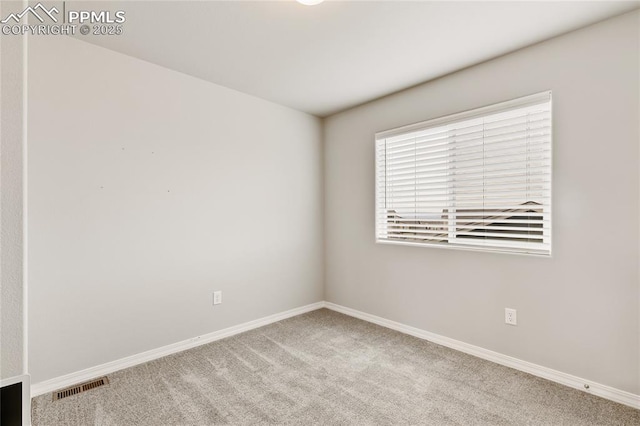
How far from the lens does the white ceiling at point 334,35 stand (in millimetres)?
1884

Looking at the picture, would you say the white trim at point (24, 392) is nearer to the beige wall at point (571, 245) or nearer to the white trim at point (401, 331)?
the white trim at point (401, 331)

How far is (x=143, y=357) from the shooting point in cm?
250

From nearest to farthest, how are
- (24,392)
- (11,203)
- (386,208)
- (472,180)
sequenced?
(24,392), (11,203), (472,180), (386,208)

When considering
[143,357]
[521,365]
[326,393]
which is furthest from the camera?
[143,357]

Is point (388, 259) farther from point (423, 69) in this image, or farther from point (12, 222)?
point (12, 222)

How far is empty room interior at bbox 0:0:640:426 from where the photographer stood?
6.35 ft

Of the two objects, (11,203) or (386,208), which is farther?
(386,208)

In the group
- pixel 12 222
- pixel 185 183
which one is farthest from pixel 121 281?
pixel 12 222

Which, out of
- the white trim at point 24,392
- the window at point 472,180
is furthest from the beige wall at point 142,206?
the white trim at point 24,392

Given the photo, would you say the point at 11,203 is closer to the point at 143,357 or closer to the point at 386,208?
the point at 143,357

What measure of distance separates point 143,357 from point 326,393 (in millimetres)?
1515

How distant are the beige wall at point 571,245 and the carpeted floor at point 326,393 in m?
0.26

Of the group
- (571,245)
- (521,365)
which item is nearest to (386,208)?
(571,245)

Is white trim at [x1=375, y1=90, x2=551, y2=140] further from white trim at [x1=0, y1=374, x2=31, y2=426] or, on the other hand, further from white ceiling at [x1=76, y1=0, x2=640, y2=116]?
white trim at [x1=0, y1=374, x2=31, y2=426]
